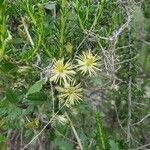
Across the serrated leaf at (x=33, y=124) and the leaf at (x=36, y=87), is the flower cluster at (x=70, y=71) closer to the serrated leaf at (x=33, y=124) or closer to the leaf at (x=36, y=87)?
the leaf at (x=36, y=87)

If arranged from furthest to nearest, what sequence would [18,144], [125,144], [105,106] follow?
[105,106] → [18,144] → [125,144]

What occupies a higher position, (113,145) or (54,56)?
(54,56)

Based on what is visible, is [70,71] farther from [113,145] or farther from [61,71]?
[113,145]

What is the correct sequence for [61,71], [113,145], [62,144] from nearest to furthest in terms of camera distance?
[61,71]
[113,145]
[62,144]

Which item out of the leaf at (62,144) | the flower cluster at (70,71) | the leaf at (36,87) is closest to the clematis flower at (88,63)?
the flower cluster at (70,71)

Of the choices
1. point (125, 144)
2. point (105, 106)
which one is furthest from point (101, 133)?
point (105, 106)

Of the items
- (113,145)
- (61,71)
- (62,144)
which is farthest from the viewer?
(62,144)

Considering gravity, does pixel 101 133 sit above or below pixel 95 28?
below

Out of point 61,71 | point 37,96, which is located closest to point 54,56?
point 61,71

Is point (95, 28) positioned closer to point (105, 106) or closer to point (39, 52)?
point (39, 52)

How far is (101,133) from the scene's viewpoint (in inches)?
47.8

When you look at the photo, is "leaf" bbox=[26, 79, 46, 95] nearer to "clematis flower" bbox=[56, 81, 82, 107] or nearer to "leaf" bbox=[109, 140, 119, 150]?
"clematis flower" bbox=[56, 81, 82, 107]

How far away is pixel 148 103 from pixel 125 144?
52 cm

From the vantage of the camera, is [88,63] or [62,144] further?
[62,144]
